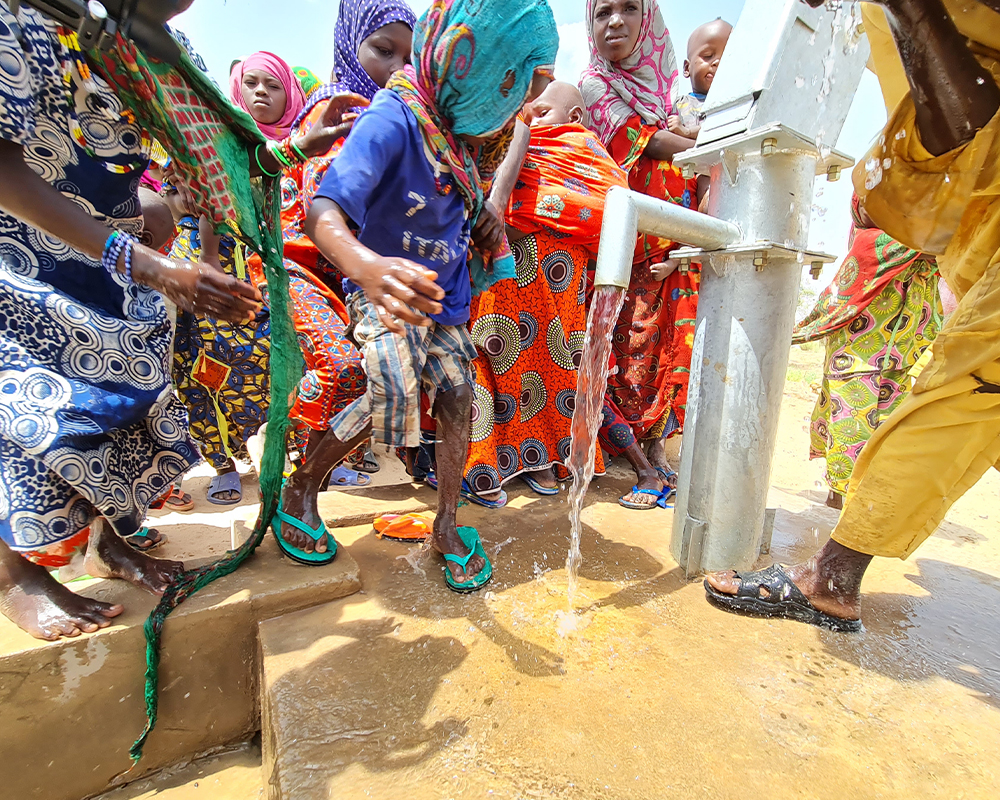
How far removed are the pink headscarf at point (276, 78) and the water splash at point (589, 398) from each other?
2230 mm

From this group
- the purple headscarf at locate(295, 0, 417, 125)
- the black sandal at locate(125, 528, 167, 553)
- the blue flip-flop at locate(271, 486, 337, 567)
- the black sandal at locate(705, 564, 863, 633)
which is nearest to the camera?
the black sandal at locate(705, 564, 863, 633)

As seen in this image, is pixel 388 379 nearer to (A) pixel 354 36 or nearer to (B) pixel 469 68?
(B) pixel 469 68

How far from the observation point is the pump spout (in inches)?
60.9

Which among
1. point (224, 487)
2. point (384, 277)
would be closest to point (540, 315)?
point (384, 277)

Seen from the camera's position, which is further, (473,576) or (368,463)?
(368,463)

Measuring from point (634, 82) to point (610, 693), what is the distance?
2880 millimetres

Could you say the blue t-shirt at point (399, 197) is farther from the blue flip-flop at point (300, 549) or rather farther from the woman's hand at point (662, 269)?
the woman's hand at point (662, 269)

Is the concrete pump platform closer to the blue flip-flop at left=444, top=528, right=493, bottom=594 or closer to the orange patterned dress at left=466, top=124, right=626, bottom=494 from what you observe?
the blue flip-flop at left=444, top=528, right=493, bottom=594

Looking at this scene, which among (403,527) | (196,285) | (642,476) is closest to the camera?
(196,285)

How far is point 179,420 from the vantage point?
5.46 feet

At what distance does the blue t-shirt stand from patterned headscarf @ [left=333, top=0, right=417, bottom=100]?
0.96 metres

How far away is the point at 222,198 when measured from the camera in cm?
138

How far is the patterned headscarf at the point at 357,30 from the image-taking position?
2.27 meters

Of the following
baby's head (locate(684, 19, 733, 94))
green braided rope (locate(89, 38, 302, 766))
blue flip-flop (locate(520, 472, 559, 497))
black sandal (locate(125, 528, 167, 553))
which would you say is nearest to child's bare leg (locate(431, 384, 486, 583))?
green braided rope (locate(89, 38, 302, 766))
